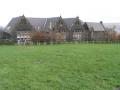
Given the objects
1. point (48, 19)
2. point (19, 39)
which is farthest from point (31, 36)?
point (48, 19)

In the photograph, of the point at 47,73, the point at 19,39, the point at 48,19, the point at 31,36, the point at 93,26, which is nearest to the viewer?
the point at 47,73

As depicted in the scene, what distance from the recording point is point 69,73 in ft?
49.8

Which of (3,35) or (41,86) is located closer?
(41,86)

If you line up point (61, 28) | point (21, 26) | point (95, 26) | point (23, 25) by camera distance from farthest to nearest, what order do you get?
point (95, 26) → point (61, 28) → point (21, 26) → point (23, 25)

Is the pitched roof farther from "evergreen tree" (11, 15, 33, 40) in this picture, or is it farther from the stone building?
"evergreen tree" (11, 15, 33, 40)

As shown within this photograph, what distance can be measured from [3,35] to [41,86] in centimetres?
7547

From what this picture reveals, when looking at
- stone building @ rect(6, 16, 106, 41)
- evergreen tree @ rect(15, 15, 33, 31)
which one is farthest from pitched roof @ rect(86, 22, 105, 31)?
evergreen tree @ rect(15, 15, 33, 31)

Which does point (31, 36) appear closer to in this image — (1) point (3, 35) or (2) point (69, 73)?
(1) point (3, 35)

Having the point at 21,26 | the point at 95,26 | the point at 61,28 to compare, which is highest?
the point at 95,26

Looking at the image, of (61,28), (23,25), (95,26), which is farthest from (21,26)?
(95,26)

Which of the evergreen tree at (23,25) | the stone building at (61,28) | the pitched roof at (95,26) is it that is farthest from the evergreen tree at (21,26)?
the pitched roof at (95,26)

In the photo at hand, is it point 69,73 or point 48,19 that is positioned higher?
point 48,19

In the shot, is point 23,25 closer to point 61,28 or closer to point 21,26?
point 21,26

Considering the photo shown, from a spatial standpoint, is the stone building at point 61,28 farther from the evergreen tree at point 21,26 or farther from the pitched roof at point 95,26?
the evergreen tree at point 21,26
